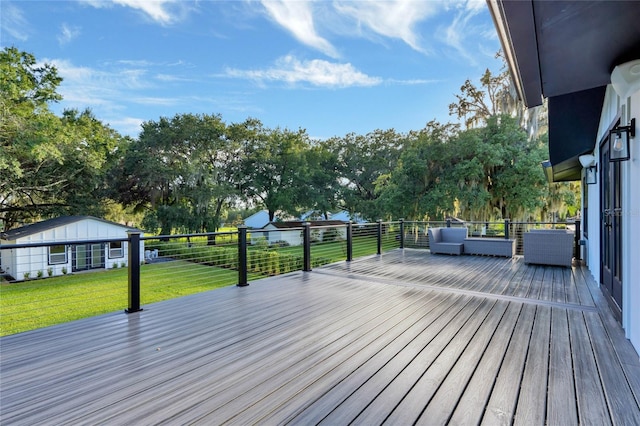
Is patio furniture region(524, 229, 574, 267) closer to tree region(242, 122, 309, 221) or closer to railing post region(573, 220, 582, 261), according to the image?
railing post region(573, 220, 582, 261)

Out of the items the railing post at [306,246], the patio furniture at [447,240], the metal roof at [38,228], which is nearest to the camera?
the railing post at [306,246]

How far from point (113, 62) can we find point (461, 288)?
16.6 m

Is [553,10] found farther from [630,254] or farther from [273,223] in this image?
[273,223]

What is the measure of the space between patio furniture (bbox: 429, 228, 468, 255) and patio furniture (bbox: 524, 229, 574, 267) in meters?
1.55

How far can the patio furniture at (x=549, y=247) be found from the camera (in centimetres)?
560

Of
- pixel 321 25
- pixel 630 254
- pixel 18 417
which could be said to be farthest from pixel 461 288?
pixel 321 25

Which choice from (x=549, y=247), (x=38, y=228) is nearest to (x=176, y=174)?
(x=38, y=228)

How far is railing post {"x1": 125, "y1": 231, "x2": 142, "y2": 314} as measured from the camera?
313 centimetres

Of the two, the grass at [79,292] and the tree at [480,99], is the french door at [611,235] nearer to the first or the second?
the grass at [79,292]

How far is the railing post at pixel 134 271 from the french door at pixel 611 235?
4617 millimetres

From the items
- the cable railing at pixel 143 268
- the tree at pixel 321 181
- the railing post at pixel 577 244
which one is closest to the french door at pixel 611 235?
the railing post at pixel 577 244

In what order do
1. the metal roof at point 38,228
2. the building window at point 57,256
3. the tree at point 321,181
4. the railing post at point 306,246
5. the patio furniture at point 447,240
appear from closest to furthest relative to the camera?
the railing post at point 306,246 < the patio furniture at point 447,240 < the metal roof at point 38,228 < the building window at point 57,256 < the tree at point 321,181

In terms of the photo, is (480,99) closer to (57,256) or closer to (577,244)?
(577,244)

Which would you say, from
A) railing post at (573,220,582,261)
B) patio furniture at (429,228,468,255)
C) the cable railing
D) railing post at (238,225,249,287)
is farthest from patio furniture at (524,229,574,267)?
railing post at (238,225,249,287)
